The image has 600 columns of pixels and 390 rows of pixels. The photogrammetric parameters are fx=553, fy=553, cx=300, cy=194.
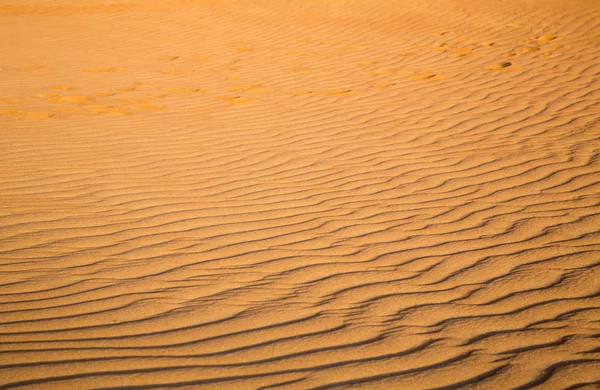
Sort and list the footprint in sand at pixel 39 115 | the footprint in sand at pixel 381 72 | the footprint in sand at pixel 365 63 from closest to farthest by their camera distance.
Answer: the footprint in sand at pixel 39 115, the footprint in sand at pixel 381 72, the footprint in sand at pixel 365 63

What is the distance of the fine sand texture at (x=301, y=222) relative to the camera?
2311 millimetres

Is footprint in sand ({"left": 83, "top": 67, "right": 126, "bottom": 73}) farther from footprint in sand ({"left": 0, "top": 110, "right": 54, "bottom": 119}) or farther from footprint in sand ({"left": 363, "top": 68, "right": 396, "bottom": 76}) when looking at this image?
footprint in sand ({"left": 363, "top": 68, "right": 396, "bottom": 76})

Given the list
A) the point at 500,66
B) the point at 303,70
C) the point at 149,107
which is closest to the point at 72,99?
the point at 149,107

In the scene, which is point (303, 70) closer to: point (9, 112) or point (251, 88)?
point (251, 88)

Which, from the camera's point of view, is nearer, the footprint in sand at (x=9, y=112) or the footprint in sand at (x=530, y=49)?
the footprint in sand at (x=9, y=112)

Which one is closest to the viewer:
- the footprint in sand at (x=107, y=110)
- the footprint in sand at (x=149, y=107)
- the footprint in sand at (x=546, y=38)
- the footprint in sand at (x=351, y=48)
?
the footprint in sand at (x=107, y=110)

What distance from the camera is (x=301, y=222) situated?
3.70 meters

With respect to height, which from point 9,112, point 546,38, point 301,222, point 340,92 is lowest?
point 301,222

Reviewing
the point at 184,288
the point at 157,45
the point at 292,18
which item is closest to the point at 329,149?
the point at 184,288

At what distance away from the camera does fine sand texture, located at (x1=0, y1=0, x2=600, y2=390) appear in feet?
7.58

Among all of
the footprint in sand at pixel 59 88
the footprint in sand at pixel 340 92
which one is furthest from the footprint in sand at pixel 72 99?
the footprint in sand at pixel 340 92

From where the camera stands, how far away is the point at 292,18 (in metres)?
11.9

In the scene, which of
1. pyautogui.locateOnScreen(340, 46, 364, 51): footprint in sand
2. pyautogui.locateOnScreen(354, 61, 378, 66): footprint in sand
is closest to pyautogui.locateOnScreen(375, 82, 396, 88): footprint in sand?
pyautogui.locateOnScreen(354, 61, 378, 66): footprint in sand

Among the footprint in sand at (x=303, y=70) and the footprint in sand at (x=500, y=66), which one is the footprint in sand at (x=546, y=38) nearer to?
the footprint in sand at (x=500, y=66)
